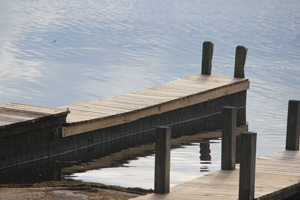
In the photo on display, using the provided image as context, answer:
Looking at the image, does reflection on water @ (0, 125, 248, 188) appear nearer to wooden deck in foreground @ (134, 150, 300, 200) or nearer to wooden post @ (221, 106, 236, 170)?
wooden post @ (221, 106, 236, 170)

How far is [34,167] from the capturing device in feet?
31.9

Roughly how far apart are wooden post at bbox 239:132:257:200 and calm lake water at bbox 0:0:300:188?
242 centimetres

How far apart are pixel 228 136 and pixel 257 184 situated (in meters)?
0.93

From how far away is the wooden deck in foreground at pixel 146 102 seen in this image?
35.9 ft

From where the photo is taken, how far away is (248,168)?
7.05m

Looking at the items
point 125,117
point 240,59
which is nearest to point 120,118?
point 125,117

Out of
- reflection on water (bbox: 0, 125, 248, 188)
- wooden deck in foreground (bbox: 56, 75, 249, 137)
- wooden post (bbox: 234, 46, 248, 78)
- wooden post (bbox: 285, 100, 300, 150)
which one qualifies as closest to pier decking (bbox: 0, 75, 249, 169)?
wooden deck in foreground (bbox: 56, 75, 249, 137)

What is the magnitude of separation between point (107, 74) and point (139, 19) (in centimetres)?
2346

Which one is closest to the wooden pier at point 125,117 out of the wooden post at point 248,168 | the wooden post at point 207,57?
the wooden post at point 207,57

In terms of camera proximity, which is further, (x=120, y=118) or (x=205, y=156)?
(x=120, y=118)

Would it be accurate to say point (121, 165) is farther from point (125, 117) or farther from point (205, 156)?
point (205, 156)

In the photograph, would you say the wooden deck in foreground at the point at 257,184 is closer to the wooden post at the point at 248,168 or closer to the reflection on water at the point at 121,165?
the wooden post at the point at 248,168

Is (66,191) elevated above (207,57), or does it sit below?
below

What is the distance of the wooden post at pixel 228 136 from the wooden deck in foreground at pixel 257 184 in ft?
0.46
